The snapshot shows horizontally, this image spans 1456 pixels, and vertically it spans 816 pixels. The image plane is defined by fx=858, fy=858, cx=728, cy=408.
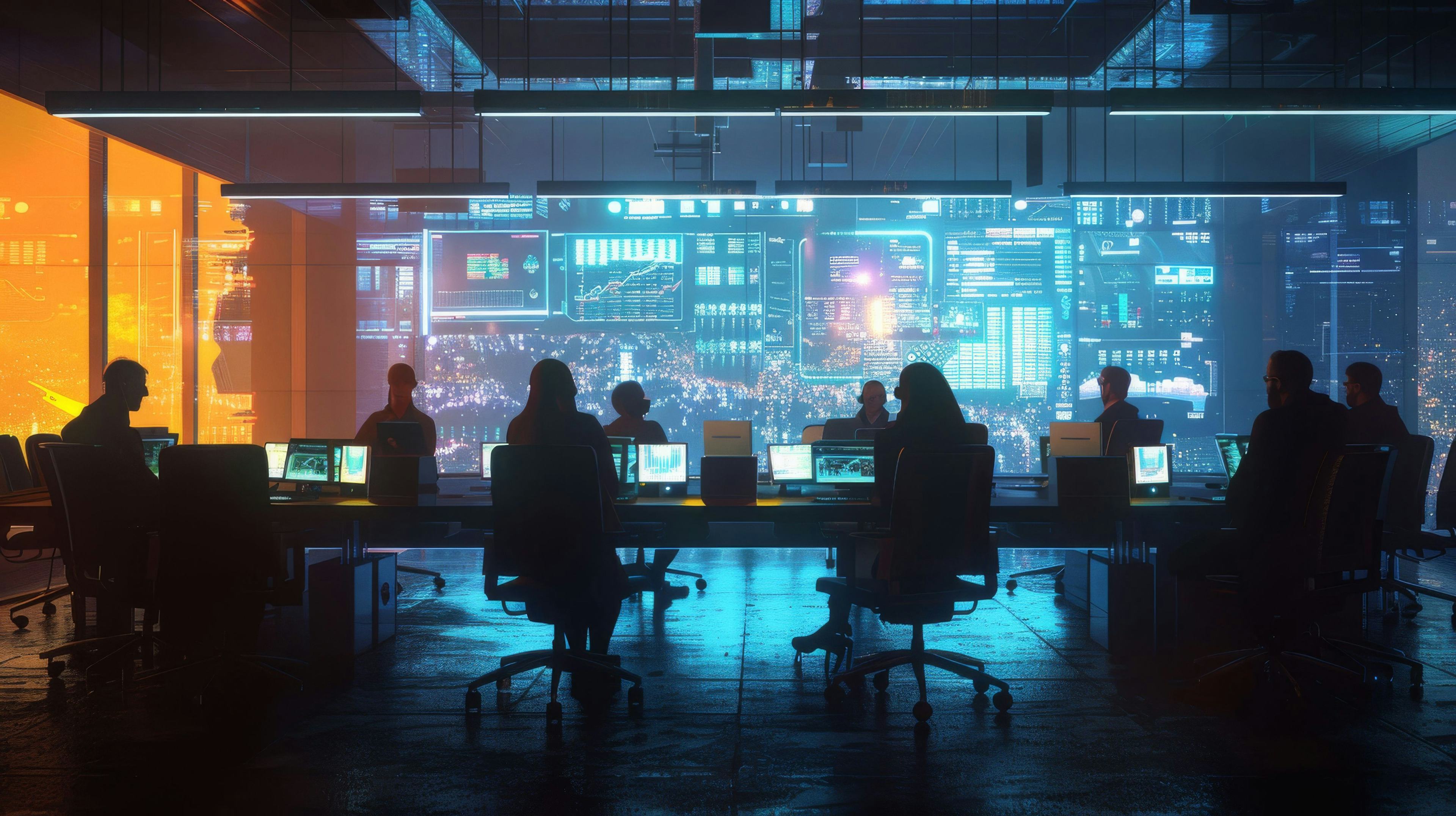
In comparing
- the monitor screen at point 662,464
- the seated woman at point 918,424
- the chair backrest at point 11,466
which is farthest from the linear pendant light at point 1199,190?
the chair backrest at point 11,466

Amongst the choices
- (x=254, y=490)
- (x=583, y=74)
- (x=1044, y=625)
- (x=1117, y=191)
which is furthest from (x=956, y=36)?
(x=254, y=490)

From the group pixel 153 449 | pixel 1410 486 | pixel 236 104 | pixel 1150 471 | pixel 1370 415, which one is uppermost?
pixel 236 104

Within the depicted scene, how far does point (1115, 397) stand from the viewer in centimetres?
569

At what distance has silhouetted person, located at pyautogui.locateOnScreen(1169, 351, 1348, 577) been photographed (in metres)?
3.39

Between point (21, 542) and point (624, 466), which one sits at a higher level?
point (624, 466)

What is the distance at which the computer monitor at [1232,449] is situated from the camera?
4.69m

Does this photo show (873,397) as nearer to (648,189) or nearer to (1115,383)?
(1115,383)

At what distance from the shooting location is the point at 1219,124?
9062 mm

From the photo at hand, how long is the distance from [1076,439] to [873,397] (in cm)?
151

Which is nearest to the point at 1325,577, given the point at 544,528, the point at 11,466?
the point at 544,528

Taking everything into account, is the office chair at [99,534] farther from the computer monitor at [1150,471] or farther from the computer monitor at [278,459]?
the computer monitor at [1150,471]

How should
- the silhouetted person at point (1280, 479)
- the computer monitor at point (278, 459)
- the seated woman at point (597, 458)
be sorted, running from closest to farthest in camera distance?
the silhouetted person at point (1280, 479) → the seated woman at point (597, 458) → the computer monitor at point (278, 459)

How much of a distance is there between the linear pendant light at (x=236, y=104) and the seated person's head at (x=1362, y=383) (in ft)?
19.3

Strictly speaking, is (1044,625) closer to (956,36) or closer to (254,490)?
(254,490)
